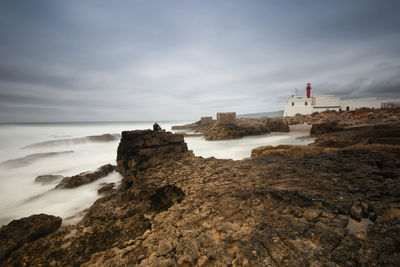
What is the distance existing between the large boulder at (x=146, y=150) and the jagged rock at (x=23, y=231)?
2.65 meters

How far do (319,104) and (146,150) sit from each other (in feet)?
145

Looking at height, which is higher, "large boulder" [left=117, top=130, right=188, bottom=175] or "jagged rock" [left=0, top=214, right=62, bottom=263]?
"large boulder" [left=117, top=130, right=188, bottom=175]

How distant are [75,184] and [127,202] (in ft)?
11.5

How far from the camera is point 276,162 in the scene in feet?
14.5

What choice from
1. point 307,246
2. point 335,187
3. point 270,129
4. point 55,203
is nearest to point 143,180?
point 55,203

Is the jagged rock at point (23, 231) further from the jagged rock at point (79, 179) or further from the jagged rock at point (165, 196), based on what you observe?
the jagged rock at point (79, 179)

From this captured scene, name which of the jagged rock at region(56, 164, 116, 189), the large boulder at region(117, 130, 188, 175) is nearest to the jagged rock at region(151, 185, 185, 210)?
the large boulder at region(117, 130, 188, 175)

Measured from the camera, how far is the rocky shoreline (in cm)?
171

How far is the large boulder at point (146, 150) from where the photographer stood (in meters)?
6.06

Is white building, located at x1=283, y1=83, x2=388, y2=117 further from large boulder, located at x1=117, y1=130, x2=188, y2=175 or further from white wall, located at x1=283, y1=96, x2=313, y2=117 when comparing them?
large boulder, located at x1=117, y1=130, x2=188, y2=175

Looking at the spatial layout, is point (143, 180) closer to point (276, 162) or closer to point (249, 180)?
point (249, 180)

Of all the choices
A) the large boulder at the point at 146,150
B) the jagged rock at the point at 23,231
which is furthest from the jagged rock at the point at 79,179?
the jagged rock at the point at 23,231

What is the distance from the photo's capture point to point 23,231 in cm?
310

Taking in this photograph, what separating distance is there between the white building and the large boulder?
133ft
